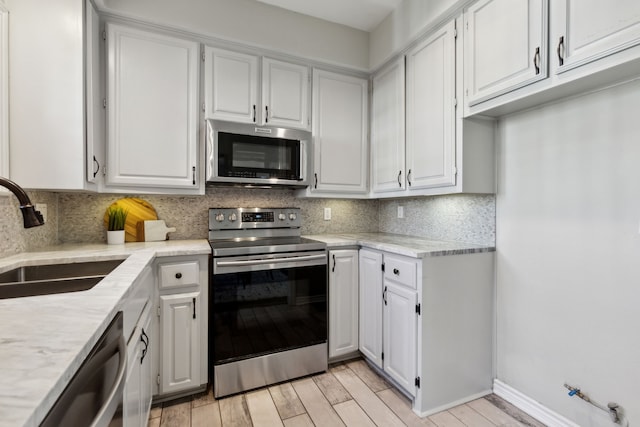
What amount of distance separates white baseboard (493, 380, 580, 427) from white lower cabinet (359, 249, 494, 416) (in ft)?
0.24

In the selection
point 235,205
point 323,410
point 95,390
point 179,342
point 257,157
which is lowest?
point 323,410

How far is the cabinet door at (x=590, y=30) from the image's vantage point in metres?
1.11

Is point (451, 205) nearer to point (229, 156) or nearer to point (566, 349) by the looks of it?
point (566, 349)

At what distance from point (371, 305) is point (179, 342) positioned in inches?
50.4

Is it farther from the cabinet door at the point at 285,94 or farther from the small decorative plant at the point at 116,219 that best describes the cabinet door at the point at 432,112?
the small decorative plant at the point at 116,219

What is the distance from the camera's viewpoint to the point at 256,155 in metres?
2.19

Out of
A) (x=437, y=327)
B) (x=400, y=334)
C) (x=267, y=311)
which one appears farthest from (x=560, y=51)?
(x=267, y=311)

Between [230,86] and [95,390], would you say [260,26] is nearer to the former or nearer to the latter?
[230,86]

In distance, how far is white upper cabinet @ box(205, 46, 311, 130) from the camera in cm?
212

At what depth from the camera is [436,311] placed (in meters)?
1.74

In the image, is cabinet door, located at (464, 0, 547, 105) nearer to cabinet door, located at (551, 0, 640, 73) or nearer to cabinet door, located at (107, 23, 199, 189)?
cabinet door, located at (551, 0, 640, 73)

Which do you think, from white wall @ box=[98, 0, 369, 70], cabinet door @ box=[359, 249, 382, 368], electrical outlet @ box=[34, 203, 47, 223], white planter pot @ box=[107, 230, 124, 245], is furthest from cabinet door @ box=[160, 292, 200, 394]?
white wall @ box=[98, 0, 369, 70]

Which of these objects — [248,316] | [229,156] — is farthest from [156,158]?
[248,316]

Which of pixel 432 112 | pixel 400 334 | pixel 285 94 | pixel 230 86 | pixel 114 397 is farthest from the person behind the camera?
pixel 285 94
